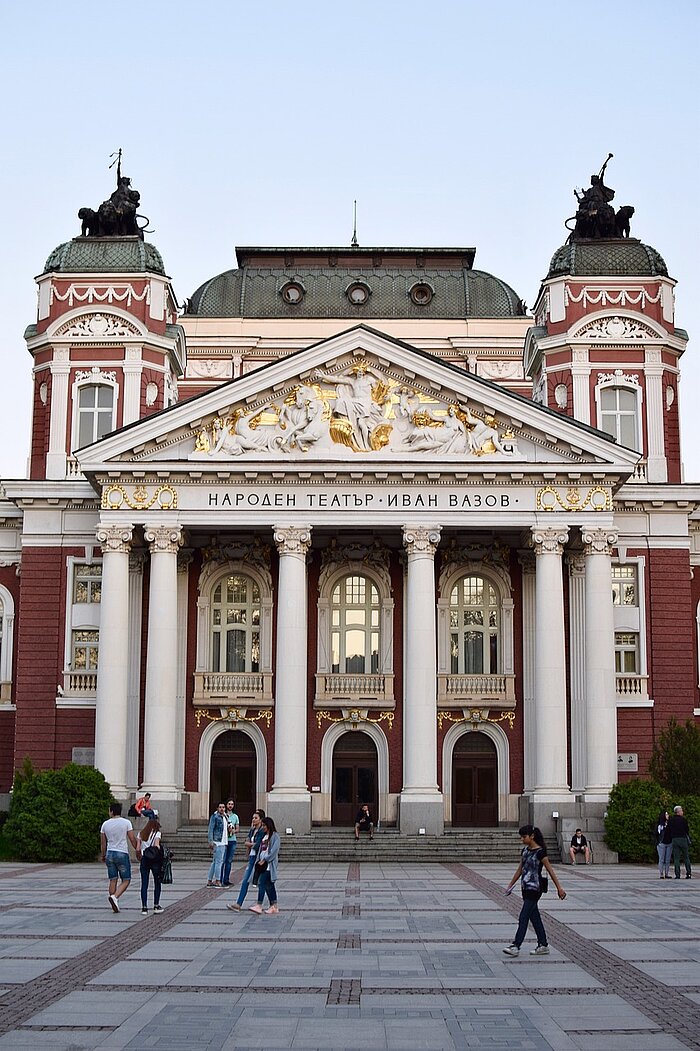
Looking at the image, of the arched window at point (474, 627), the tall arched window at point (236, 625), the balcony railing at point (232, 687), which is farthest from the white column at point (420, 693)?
the tall arched window at point (236, 625)

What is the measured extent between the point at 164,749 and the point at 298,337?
23.7 meters

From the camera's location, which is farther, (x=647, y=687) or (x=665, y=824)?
(x=647, y=687)

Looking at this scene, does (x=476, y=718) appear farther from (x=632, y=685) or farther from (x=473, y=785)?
(x=632, y=685)

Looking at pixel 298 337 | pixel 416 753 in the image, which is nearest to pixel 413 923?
pixel 416 753

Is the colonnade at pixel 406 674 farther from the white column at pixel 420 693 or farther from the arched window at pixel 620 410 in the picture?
the arched window at pixel 620 410

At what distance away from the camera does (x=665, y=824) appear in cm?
3591

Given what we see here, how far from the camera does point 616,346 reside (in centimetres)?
5144

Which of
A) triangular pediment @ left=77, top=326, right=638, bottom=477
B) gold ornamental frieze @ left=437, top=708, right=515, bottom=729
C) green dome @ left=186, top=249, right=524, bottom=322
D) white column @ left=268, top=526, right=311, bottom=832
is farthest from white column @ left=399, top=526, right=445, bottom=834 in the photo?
green dome @ left=186, top=249, right=524, bottom=322

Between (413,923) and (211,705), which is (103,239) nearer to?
(211,705)

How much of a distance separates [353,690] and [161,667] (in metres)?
7.77

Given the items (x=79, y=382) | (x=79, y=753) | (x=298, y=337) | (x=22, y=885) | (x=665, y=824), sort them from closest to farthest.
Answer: (x=22, y=885) → (x=665, y=824) → (x=79, y=753) → (x=79, y=382) → (x=298, y=337)

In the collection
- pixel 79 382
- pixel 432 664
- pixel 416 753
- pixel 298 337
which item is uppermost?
pixel 298 337

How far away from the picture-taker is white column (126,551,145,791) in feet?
154

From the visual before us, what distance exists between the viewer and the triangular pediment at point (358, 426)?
44812 millimetres
